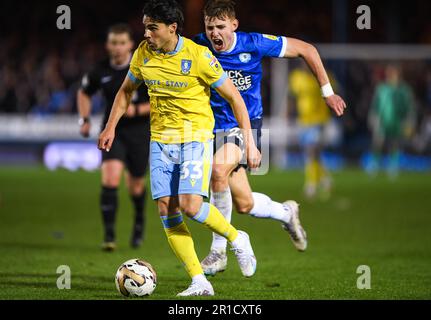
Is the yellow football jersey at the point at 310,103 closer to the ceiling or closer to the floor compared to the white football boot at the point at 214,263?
closer to the ceiling

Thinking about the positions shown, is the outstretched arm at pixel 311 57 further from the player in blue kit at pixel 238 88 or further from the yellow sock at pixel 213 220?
the yellow sock at pixel 213 220

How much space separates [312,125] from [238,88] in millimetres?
9645

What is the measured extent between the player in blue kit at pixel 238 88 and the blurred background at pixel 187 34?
1421 cm

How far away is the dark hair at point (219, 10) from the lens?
763cm

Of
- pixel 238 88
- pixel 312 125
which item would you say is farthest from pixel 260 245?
pixel 312 125

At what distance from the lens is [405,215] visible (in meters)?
14.2

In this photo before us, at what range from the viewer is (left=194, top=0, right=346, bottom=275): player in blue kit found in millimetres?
7781

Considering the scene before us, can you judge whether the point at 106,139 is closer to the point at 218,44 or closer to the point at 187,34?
the point at 218,44

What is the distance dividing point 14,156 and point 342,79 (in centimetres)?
870

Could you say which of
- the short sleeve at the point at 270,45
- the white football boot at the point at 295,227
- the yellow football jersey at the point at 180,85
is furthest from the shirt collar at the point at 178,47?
the white football boot at the point at 295,227

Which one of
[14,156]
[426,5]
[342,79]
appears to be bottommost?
[14,156]

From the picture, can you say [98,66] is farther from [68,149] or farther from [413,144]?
[413,144]

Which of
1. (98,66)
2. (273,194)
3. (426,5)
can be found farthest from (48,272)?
(426,5)

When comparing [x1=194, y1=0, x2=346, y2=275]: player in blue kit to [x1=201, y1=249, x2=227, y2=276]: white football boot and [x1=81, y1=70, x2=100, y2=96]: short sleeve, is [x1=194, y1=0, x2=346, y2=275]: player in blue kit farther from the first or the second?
[x1=81, y1=70, x2=100, y2=96]: short sleeve
